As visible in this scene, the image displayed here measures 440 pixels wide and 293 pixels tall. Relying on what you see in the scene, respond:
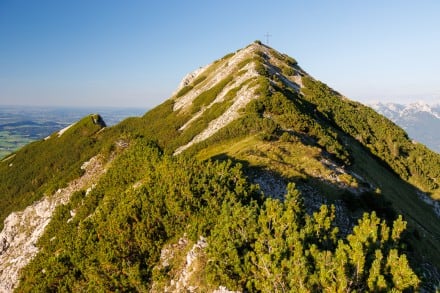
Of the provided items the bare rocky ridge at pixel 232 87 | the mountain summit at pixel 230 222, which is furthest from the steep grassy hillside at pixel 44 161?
the mountain summit at pixel 230 222

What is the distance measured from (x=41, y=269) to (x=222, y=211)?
48.4 feet

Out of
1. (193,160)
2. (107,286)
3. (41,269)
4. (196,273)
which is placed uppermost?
(193,160)

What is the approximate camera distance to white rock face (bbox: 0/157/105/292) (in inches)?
1380

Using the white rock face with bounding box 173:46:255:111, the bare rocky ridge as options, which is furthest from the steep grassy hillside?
the bare rocky ridge

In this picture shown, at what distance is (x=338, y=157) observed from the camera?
141 ft

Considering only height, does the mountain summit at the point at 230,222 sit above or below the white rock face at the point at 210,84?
below

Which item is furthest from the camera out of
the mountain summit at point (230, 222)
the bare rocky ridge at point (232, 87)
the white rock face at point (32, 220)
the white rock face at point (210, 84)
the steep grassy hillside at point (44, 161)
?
the white rock face at point (210, 84)

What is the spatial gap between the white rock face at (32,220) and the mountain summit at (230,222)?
198 mm

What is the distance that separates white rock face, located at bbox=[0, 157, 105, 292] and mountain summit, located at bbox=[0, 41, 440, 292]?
0.20m

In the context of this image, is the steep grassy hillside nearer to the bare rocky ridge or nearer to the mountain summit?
the bare rocky ridge

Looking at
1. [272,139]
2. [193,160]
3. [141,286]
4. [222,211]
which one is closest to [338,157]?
[272,139]

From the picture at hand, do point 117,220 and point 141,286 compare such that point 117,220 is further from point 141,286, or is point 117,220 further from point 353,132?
point 353,132

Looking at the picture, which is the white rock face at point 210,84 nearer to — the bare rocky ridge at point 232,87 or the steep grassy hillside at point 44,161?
the bare rocky ridge at point 232,87

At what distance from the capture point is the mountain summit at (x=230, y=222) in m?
13.4
